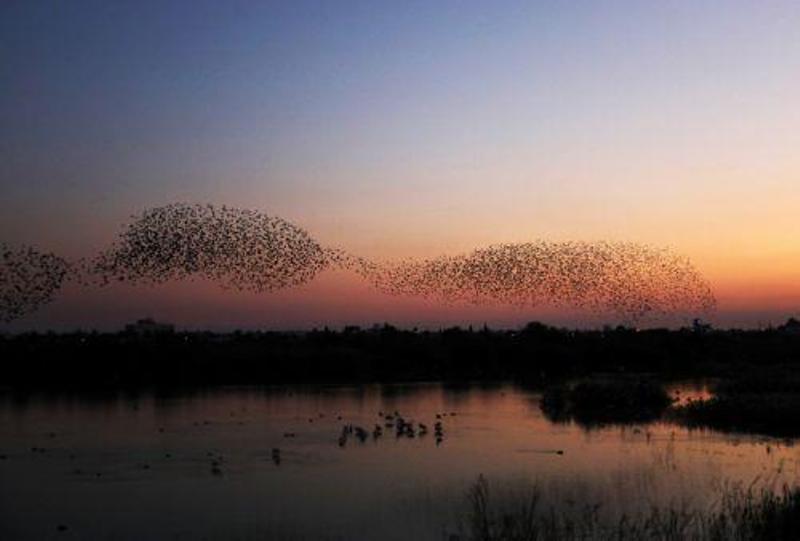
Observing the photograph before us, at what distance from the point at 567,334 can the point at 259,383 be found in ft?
122

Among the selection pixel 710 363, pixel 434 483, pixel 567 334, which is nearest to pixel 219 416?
pixel 434 483

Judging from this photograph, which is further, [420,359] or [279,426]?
[420,359]

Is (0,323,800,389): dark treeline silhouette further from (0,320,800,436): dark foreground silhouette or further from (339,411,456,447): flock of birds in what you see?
(339,411,456,447): flock of birds

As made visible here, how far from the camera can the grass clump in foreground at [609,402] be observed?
125 feet

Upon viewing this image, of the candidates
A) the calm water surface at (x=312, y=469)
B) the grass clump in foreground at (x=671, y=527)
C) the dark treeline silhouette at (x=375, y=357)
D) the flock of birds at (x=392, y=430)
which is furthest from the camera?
the dark treeline silhouette at (x=375, y=357)

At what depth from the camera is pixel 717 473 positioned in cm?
2342

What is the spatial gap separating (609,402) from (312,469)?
60.8 ft

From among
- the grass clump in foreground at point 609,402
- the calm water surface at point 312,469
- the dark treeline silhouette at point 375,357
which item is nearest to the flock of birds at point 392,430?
the calm water surface at point 312,469

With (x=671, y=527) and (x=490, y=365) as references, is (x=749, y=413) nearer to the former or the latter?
(x=671, y=527)

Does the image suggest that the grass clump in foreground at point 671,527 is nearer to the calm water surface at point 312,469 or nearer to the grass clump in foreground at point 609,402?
the calm water surface at point 312,469

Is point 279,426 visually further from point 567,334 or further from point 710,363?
point 567,334

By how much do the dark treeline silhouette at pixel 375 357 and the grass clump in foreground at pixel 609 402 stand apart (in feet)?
44.4

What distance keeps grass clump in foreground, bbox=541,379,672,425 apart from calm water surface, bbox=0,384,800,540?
1599mm

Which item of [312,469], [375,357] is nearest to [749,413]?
[312,469]
